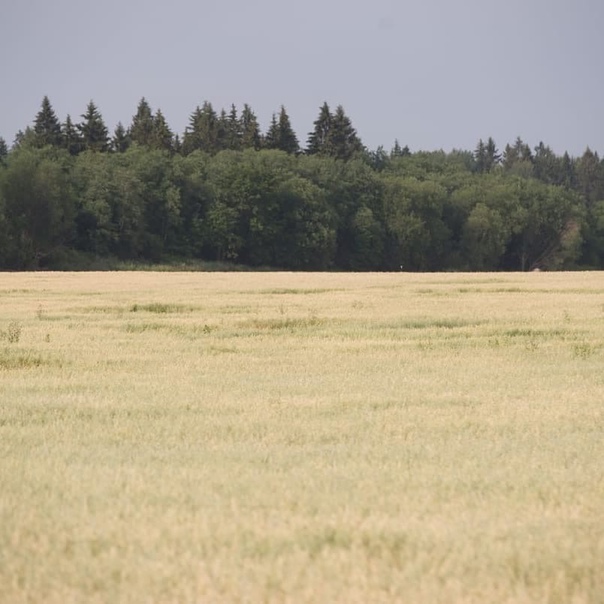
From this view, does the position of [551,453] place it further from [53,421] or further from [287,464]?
[53,421]

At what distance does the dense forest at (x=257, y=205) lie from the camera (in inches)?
3499

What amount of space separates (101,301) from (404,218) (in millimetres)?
85380

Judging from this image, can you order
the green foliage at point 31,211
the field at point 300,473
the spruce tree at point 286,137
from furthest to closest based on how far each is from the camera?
1. the spruce tree at point 286,137
2. the green foliage at point 31,211
3. the field at point 300,473

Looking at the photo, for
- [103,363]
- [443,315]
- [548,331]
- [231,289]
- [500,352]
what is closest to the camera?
[103,363]

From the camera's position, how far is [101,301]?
103 feet

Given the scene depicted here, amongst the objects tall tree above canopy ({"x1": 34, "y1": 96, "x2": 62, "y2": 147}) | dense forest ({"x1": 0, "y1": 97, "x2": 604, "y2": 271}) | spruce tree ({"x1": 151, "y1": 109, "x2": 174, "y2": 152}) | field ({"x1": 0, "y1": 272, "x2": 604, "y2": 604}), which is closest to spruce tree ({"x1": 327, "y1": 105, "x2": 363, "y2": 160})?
dense forest ({"x1": 0, "y1": 97, "x2": 604, "y2": 271})

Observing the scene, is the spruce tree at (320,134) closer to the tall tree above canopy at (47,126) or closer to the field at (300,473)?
the tall tree above canopy at (47,126)

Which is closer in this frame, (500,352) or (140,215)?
(500,352)

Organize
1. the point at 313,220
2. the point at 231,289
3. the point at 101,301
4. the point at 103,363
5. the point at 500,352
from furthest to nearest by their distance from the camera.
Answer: the point at 313,220 < the point at 231,289 < the point at 101,301 < the point at 500,352 < the point at 103,363

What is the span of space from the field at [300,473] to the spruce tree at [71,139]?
95354 millimetres

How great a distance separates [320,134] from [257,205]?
2922 centimetres

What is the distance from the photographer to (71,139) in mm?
110375

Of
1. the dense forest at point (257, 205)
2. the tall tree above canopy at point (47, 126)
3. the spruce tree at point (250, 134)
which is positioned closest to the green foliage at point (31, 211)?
the dense forest at point (257, 205)

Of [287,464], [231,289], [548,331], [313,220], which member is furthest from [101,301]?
[313,220]
